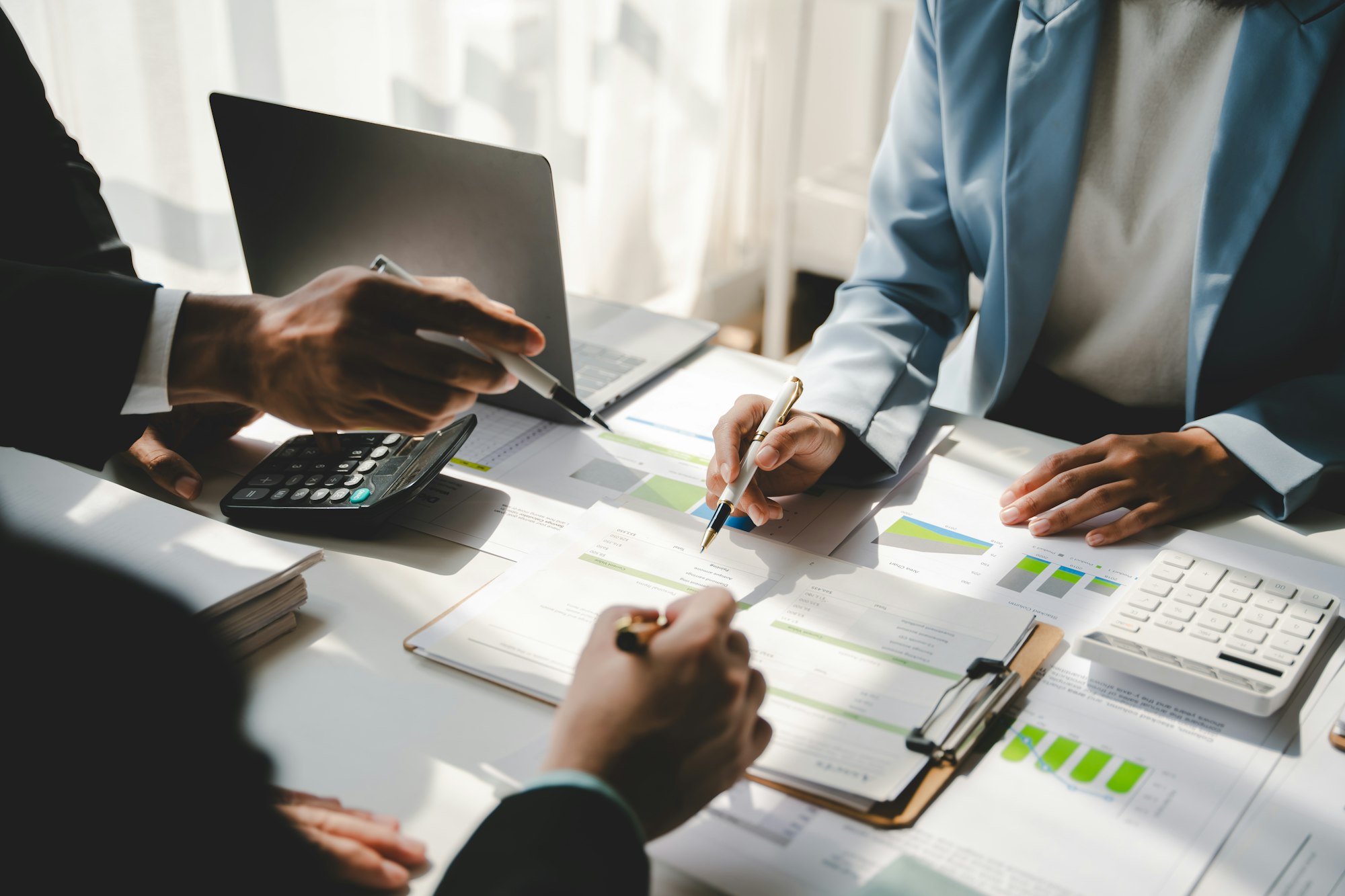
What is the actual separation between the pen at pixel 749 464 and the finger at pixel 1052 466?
22 cm

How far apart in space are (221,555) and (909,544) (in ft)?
1.87

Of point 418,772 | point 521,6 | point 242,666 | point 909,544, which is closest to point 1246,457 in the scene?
point 909,544

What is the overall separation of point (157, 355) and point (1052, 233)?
3.12 ft

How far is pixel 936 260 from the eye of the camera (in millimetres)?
1309

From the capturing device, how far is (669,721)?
59 centimetres

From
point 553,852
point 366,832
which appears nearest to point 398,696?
point 366,832

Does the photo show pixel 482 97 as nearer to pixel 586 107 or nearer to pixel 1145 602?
pixel 586 107

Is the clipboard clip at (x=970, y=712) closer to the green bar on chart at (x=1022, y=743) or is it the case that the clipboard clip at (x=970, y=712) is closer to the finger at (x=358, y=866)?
the green bar on chart at (x=1022, y=743)

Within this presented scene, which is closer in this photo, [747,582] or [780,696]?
[780,696]

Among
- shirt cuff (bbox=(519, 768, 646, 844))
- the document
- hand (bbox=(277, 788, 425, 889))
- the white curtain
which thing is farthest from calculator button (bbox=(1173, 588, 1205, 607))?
the white curtain

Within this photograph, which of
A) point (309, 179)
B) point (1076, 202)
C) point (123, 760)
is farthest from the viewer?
point (1076, 202)

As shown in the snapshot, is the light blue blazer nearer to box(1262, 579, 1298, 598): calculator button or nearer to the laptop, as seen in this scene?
box(1262, 579, 1298, 598): calculator button

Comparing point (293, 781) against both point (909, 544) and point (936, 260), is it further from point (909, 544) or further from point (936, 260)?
point (936, 260)

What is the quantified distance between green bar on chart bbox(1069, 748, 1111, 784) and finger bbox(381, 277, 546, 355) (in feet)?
1.53
